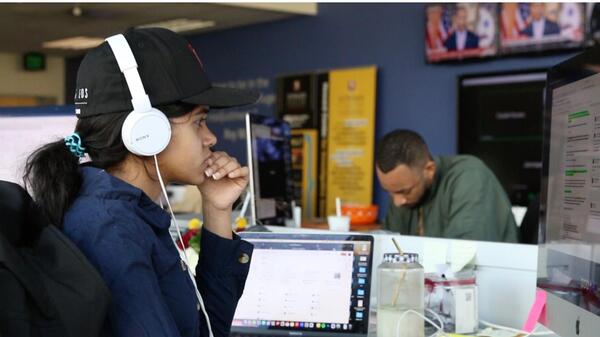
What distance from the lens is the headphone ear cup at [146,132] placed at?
1.26 meters

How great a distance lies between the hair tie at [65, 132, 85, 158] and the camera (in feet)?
4.34

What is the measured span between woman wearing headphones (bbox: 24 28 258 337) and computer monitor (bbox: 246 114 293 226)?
1.61 metres

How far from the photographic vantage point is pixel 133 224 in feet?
4.03

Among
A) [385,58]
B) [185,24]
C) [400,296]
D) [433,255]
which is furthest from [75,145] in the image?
[185,24]

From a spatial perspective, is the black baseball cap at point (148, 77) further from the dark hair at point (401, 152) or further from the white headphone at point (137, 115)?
the dark hair at point (401, 152)

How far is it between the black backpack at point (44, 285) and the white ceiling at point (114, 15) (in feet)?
16.9

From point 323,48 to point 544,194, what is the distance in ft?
16.1

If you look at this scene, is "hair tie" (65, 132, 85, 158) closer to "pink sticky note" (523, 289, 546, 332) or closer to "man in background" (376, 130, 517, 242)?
"pink sticky note" (523, 289, 546, 332)

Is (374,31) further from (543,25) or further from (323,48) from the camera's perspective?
(543,25)

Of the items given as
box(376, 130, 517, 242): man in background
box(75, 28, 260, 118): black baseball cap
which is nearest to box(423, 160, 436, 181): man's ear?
box(376, 130, 517, 242): man in background

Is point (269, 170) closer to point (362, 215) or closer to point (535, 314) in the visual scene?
point (362, 215)

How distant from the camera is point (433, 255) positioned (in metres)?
2.34

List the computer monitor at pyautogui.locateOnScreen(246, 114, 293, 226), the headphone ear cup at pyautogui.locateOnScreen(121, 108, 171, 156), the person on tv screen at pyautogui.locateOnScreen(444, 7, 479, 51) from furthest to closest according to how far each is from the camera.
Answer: the person on tv screen at pyautogui.locateOnScreen(444, 7, 479, 51) < the computer monitor at pyautogui.locateOnScreen(246, 114, 293, 226) < the headphone ear cup at pyautogui.locateOnScreen(121, 108, 171, 156)

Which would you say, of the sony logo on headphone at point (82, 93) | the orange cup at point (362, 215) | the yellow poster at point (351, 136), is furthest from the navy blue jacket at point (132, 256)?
the yellow poster at point (351, 136)
